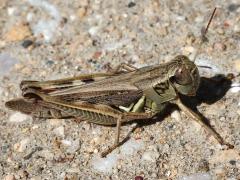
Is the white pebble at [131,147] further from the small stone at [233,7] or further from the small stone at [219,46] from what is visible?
the small stone at [233,7]

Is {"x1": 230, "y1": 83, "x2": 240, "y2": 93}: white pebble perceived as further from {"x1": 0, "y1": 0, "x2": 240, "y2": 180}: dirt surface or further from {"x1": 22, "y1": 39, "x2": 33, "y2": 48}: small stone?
{"x1": 22, "y1": 39, "x2": 33, "y2": 48}: small stone

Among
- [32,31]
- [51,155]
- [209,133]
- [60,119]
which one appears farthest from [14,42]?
[209,133]

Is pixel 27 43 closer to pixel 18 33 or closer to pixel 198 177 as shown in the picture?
pixel 18 33

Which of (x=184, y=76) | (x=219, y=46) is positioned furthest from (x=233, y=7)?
(x=184, y=76)

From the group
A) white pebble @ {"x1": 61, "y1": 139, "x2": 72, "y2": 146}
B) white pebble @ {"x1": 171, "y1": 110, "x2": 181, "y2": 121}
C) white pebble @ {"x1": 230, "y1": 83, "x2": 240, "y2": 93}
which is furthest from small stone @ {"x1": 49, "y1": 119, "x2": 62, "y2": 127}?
white pebble @ {"x1": 230, "y1": 83, "x2": 240, "y2": 93}

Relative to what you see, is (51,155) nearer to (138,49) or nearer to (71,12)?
→ (138,49)

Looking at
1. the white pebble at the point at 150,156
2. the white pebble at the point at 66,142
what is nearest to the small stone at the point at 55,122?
the white pebble at the point at 66,142
